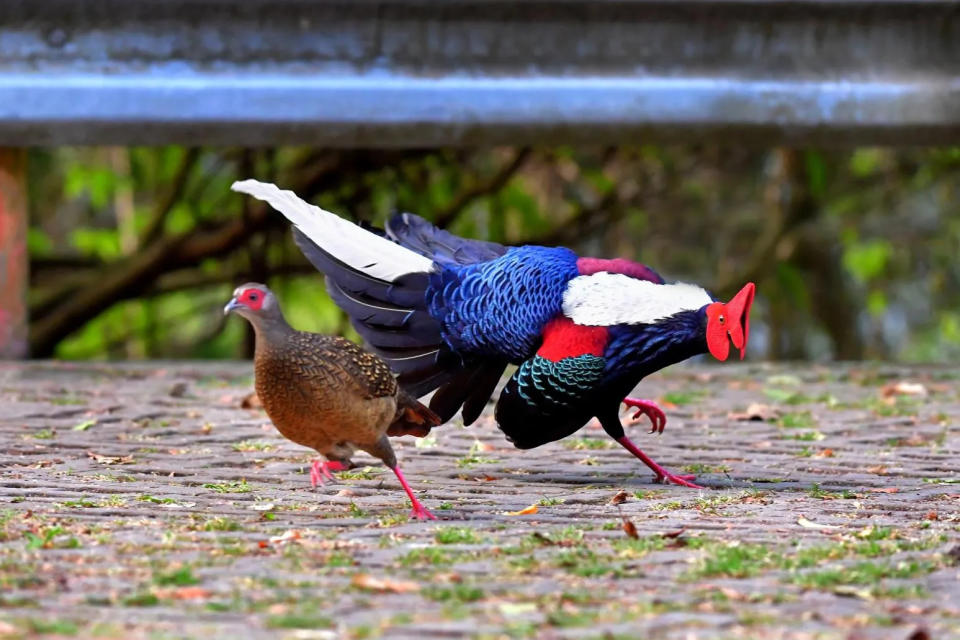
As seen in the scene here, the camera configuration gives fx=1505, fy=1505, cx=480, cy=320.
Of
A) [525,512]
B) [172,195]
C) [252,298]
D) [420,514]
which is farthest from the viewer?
[172,195]

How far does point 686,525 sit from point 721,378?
10.8 feet

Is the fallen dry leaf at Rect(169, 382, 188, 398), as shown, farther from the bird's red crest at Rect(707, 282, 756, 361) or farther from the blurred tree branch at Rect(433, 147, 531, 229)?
the blurred tree branch at Rect(433, 147, 531, 229)

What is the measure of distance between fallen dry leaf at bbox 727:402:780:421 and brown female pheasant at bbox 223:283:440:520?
2.13m

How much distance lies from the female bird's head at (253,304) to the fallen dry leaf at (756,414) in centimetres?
249

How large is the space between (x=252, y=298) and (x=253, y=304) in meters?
0.02

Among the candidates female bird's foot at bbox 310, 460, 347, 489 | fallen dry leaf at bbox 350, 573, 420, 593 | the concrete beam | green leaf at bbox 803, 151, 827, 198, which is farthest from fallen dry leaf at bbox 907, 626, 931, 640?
green leaf at bbox 803, 151, 827, 198

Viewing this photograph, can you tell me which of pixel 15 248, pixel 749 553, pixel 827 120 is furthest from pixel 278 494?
pixel 827 120

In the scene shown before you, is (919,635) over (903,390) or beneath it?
over

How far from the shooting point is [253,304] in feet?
14.6

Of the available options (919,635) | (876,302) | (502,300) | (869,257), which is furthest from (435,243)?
(876,302)

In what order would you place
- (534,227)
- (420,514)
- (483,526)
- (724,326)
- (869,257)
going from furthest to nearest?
(869,257)
(534,227)
(724,326)
(420,514)
(483,526)

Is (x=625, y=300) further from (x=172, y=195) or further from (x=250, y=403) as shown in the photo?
(x=172, y=195)

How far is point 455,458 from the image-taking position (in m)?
5.46

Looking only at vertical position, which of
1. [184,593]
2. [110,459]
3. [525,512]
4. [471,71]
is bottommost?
[110,459]
